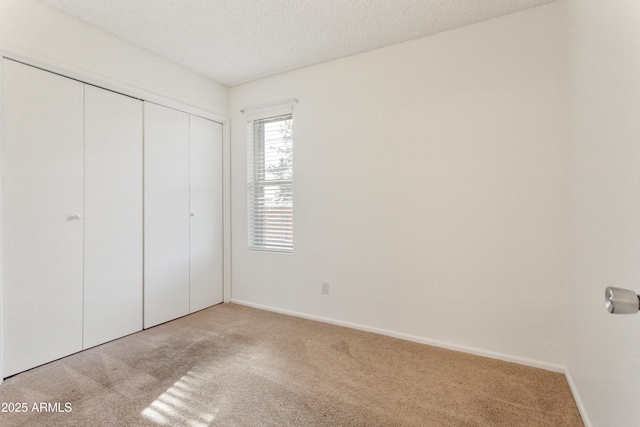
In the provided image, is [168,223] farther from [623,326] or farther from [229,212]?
[623,326]

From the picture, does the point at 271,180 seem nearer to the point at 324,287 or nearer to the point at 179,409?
the point at 324,287

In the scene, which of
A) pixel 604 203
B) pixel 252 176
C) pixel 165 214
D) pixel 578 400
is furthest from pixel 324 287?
pixel 604 203

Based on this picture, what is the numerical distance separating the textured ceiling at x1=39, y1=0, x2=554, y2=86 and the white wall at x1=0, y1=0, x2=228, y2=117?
8 cm

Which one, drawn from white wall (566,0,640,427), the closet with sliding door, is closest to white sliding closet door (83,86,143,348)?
the closet with sliding door

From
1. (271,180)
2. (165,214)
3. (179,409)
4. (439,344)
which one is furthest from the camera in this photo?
(271,180)

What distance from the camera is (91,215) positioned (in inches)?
94.6

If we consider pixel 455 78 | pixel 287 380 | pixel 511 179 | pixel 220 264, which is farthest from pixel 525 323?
pixel 220 264

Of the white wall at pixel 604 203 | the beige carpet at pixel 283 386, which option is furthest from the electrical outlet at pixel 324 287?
the white wall at pixel 604 203

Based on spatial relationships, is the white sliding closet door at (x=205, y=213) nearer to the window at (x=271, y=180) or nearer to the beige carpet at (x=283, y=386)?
the window at (x=271, y=180)

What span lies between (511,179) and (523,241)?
0.46m

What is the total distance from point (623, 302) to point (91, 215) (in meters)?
3.06

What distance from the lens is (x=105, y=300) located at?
8.18ft

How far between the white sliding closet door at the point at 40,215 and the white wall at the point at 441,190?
1.77m

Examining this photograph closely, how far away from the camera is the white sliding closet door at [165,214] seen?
2816 mm
